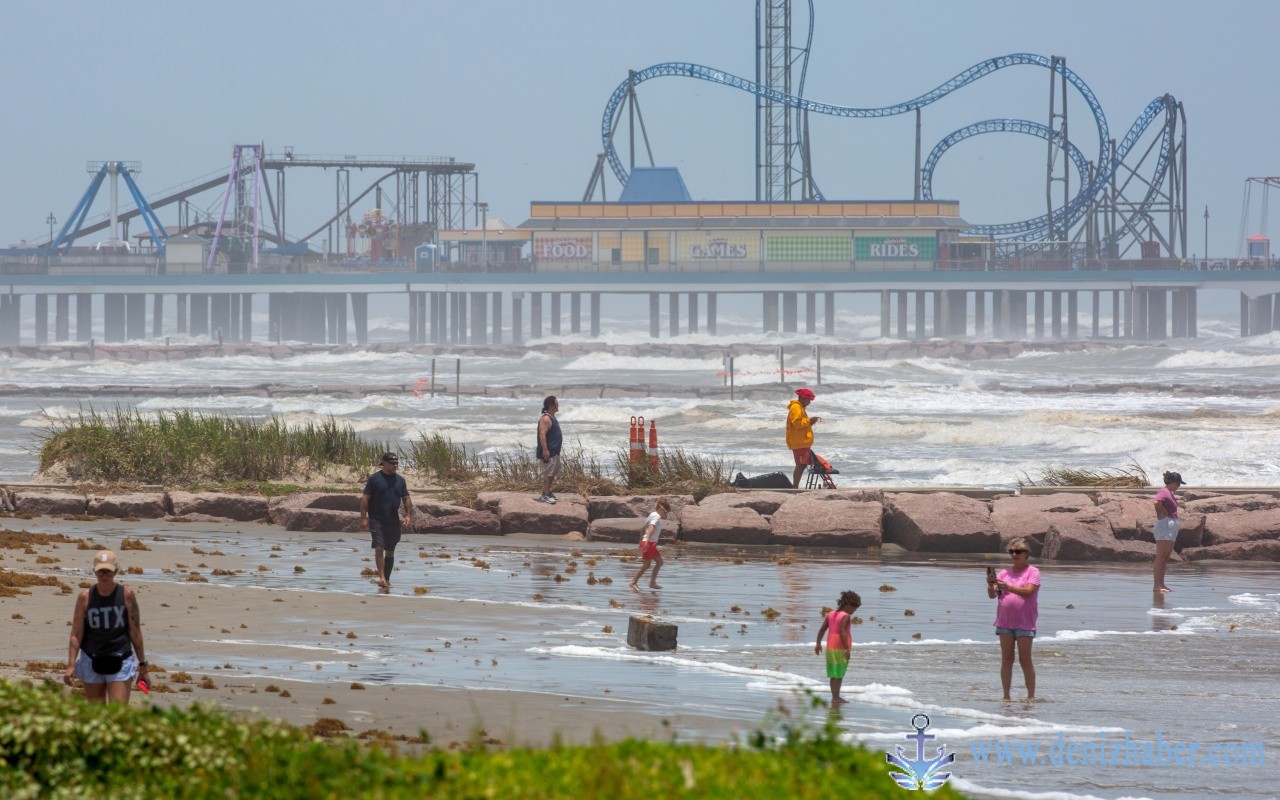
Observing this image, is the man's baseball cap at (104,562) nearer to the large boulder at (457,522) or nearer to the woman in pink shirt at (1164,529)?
the woman in pink shirt at (1164,529)

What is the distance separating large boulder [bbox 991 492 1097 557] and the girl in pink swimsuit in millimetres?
6872

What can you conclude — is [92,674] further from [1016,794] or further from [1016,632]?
[1016,632]

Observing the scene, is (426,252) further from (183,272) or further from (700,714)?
(700,714)

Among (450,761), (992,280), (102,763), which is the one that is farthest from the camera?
(992,280)

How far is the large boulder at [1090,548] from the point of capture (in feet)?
49.6

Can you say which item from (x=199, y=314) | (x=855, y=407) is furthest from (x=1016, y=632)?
(x=199, y=314)

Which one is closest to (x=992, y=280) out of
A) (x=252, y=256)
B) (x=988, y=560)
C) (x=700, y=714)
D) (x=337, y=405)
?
(x=252, y=256)

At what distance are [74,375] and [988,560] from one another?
58.1 m

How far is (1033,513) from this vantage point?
16.0 m

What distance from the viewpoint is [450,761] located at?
4715 mm

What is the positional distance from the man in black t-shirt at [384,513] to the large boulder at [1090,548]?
6.24m

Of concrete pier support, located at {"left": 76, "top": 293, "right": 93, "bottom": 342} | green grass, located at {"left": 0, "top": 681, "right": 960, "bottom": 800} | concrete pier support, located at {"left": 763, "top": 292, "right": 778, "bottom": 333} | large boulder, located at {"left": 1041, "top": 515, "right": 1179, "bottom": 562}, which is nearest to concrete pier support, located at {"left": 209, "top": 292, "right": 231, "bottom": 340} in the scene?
concrete pier support, located at {"left": 76, "top": 293, "right": 93, "bottom": 342}

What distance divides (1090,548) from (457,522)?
627cm

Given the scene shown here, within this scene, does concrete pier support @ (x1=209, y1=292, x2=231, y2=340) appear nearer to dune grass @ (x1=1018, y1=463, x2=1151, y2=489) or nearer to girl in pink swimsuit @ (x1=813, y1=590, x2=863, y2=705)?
dune grass @ (x1=1018, y1=463, x2=1151, y2=489)
